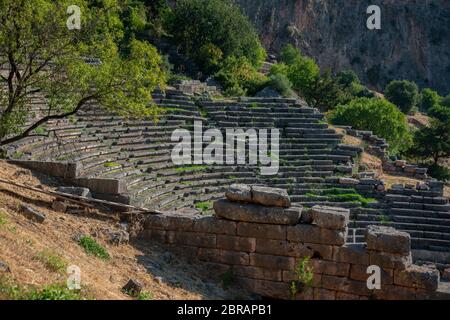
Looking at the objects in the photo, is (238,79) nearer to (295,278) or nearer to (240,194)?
(240,194)

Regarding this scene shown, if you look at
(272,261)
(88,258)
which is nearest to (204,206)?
(272,261)

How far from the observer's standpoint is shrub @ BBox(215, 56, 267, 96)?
89.3 feet

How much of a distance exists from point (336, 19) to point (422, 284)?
67330mm

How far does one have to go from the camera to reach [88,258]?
29.3 feet

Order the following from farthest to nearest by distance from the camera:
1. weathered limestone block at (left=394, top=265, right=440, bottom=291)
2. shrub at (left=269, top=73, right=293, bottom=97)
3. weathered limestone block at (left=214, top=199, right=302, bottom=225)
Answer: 1. shrub at (left=269, top=73, right=293, bottom=97)
2. weathered limestone block at (left=214, top=199, right=302, bottom=225)
3. weathered limestone block at (left=394, top=265, right=440, bottom=291)

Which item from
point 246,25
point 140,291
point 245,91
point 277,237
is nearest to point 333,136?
point 245,91

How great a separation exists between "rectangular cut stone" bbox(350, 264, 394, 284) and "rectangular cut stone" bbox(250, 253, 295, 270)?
100 centimetres

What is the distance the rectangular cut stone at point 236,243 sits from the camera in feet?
33.0

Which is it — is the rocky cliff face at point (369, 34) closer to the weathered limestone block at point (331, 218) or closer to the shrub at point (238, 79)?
Result: the shrub at point (238, 79)

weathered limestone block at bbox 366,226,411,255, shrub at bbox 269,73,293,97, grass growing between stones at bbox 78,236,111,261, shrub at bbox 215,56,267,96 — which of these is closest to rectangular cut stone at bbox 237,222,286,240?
weathered limestone block at bbox 366,226,411,255

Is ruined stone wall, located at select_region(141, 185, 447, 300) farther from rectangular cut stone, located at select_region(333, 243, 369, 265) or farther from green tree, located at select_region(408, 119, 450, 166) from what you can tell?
green tree, located at select_region(408, 119, 450, 166)

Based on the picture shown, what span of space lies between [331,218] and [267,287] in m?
1.63

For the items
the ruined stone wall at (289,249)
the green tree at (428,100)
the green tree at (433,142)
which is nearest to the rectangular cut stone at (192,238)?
the ruined stone wall at (289,249)

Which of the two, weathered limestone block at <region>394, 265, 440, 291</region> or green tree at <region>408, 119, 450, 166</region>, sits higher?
green tree at <region>408, 119, 450, 166</region>
